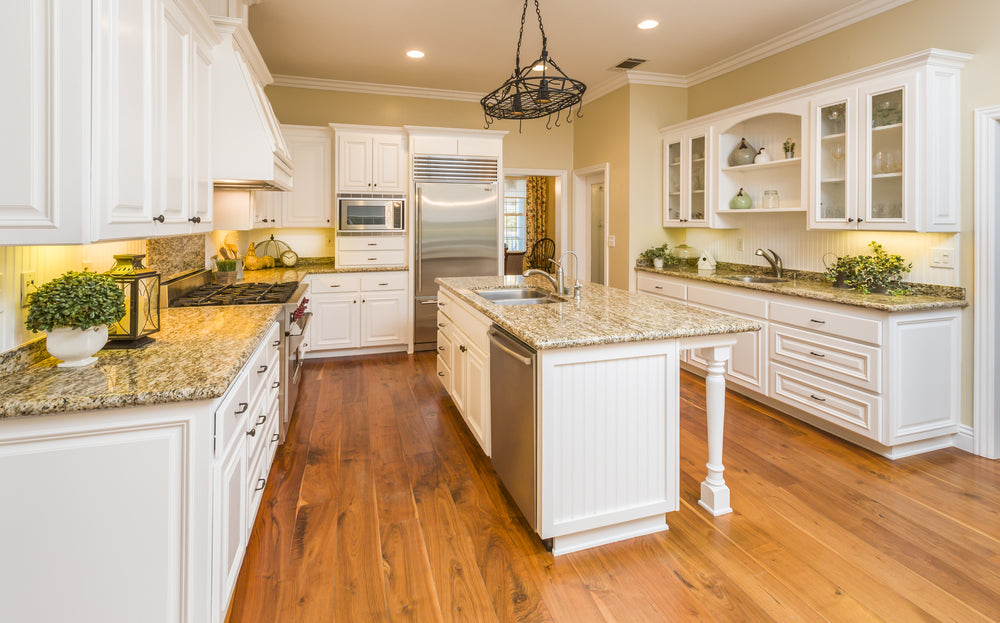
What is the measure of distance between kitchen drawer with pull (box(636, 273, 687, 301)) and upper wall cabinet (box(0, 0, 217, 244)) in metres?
Answer: 4.01

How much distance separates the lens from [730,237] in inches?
199

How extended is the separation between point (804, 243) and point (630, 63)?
2319mm

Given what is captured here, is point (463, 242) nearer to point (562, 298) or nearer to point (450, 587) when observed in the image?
point (562, 298)

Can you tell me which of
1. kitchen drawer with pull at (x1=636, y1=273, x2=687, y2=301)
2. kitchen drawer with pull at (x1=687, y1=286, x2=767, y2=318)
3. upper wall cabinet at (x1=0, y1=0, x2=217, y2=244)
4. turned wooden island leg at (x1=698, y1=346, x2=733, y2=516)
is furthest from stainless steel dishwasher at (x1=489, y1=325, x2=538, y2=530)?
kitchen drawer with pull at (x1=636, y1=273, x2=687, y2=301)

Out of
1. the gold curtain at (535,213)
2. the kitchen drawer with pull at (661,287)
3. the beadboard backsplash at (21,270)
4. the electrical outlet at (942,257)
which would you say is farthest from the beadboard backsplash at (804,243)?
the gold curtain at (535,213)

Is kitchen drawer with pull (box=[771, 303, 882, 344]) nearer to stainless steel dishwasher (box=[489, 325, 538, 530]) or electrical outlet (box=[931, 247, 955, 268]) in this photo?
electrical outlet (box=[931, 247, 955, 268])

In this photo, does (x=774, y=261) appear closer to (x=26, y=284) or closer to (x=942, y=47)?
(x=942, y=47)

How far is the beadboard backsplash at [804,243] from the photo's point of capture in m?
3.34

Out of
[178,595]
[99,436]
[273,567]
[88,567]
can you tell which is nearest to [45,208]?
[99,436]

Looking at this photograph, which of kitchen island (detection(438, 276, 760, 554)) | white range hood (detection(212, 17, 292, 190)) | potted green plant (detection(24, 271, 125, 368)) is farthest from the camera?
white range hood (detection(212, 17, 292, 190))

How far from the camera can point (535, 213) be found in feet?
35.2

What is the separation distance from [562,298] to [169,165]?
2.03 m

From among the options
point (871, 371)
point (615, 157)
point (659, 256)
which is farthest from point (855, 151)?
point (615, 157)

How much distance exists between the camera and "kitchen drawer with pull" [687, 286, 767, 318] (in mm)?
3891
